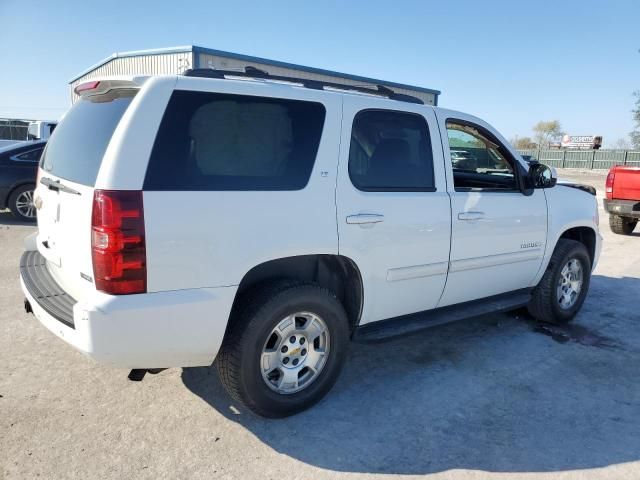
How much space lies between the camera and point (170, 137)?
101 inches

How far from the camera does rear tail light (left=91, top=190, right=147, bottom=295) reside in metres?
2.42

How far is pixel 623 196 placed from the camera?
986 centimetres

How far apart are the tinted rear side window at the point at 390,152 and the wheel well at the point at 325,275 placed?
0.54 meters

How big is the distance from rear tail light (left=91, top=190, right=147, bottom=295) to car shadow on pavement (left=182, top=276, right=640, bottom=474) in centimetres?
120

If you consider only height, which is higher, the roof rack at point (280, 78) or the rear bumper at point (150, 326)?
the roof rack at point (280, 78)

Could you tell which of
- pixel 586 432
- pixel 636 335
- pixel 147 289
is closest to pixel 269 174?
pixel 147 289

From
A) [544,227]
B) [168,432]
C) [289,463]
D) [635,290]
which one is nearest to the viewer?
[289,463]

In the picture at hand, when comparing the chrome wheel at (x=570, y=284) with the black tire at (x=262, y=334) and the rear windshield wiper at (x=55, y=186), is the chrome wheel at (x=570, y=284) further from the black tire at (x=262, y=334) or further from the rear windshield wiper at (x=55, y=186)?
the rear windshield wiper at (x=55, y=186)

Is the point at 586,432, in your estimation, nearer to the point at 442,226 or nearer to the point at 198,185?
the point at 442,226

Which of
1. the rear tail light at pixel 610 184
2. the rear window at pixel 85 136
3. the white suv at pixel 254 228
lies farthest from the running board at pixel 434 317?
the rear tail light at pixel 610 184

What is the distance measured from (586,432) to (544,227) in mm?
1935

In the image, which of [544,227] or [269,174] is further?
[544,227]

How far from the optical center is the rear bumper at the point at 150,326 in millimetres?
2463

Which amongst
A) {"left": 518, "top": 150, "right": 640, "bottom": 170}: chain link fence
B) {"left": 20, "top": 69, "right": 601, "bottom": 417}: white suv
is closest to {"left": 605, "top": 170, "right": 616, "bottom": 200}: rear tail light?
{"left": 20, "top": 69, "right": 601, "bottom": 417}: white suv
